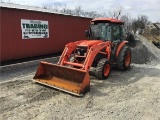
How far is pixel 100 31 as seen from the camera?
956 centimetres

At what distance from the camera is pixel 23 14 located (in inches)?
460

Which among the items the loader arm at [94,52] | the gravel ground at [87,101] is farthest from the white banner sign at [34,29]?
the loader arm at [94,52]

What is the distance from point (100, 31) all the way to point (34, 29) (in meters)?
4.19

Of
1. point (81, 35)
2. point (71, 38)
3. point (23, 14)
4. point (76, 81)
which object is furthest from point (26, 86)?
point (81, 35)

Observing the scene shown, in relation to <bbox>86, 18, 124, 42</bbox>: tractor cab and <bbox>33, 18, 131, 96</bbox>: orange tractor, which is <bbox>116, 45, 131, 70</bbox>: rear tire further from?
<bbox>86, 18, 124, 42</bbox>: tractor cab

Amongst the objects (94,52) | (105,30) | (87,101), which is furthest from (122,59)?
(87,101)

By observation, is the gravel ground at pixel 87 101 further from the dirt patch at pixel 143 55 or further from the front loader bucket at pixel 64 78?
the dirt patch at pixel 143 55

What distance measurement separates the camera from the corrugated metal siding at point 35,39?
1105 centimetres

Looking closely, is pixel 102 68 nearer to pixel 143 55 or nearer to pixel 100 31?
pixel 100 31

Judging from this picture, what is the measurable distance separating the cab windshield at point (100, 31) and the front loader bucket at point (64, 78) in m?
2.44

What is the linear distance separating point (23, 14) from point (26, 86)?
5.02 m

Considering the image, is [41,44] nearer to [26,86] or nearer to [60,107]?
[26,86]

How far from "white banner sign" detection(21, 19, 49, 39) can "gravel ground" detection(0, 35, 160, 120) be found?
3421 mm

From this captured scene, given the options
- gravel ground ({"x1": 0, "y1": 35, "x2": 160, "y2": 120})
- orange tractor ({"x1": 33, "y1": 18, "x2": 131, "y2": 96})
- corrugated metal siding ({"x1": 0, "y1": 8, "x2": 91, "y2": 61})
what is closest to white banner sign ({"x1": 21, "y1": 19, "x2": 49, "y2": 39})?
corrugated metal siding ({"x1": 0, "y1": 8, "x2": 91, "y2": 61})
